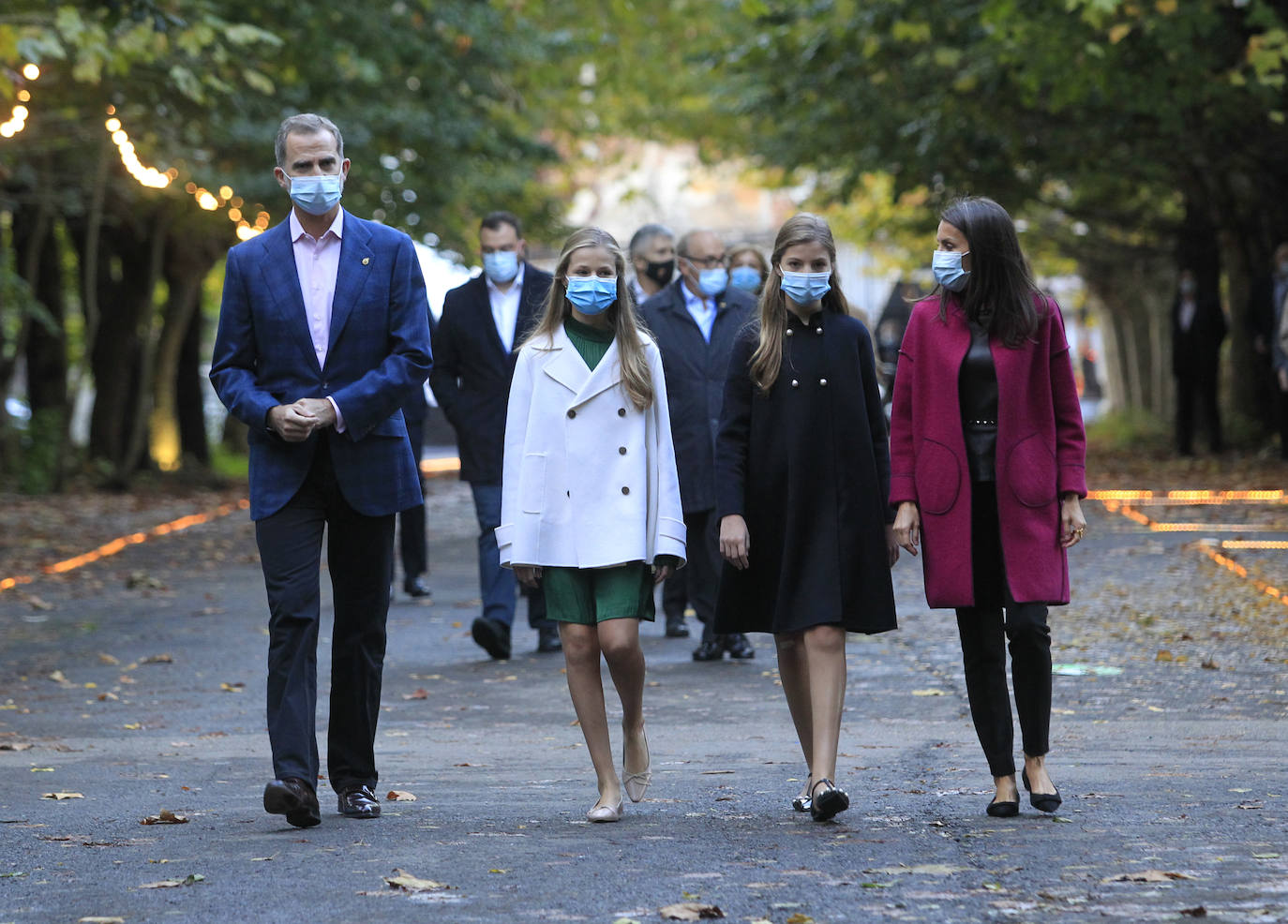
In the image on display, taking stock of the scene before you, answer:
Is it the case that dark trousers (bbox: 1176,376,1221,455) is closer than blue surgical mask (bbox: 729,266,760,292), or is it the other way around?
blue surgical mask (bbox: 729,266,760,292)

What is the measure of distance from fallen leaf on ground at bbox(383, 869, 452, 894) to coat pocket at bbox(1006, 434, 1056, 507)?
6.90 ft

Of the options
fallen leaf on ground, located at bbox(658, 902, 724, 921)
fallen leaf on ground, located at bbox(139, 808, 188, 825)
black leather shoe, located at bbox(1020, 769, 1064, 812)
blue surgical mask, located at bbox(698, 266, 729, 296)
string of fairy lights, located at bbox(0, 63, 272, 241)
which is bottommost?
fallen leaf on ground, located at bbox(658, 902, 724, 921)

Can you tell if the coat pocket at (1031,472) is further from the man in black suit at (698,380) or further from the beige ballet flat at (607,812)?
the man in black suit at (698,380)

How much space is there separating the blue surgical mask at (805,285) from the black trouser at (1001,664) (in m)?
0.77

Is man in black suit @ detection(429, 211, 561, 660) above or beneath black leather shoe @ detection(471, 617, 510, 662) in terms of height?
above

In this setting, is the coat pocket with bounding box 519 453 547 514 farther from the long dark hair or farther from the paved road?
the long dark hair

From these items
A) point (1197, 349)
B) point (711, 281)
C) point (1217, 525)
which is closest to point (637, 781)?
point (711, 281)

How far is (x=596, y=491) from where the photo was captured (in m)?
6.11

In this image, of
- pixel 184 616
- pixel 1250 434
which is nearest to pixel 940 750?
pixel 184 616

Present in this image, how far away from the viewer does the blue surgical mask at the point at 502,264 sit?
1038 centimetres

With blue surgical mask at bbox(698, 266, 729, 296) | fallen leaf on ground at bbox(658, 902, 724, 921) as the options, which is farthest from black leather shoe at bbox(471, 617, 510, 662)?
fallen leaf on ground at bbox(658, 902, 724, 921)

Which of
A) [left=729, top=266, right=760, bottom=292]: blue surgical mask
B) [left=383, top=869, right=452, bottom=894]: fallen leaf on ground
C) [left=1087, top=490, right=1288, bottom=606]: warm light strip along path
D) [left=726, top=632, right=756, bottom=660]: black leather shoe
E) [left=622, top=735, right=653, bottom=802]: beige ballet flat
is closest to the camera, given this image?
[left=383, top=869, right=452, bottom=894]: fallen leaf on ground

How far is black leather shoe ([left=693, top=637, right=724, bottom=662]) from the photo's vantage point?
10102mm

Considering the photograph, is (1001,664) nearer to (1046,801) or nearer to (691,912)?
(1046,801)
